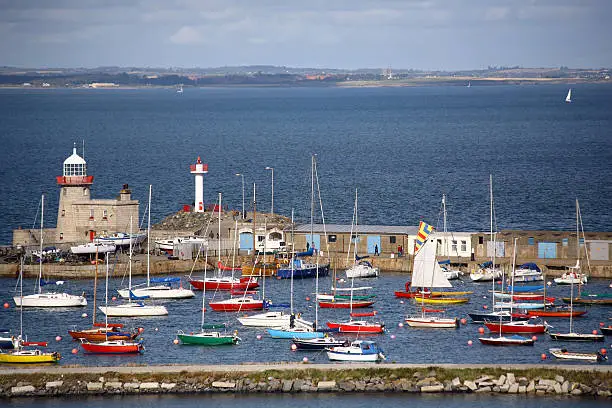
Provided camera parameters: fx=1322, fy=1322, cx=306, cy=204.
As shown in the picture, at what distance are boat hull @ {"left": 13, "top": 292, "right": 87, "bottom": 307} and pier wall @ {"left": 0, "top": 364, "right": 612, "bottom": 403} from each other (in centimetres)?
1369

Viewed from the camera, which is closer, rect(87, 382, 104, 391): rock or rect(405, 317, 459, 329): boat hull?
rect(87, 382, 104, 391): rock

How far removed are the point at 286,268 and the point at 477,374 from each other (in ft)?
72.4

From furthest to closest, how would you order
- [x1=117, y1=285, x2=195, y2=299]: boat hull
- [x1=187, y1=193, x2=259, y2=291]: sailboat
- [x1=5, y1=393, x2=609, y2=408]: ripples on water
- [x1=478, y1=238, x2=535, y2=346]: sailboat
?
[x1=187, y1=193, x2=259, y2=291]: sailboat, [x1=117, y1=285, x2=195, y2=299]: boat hull, [x1=478, y1=238, x2=535, y2=346]: sailboat, [x1=5, y1=393, x2=609, y2=408]: ripples on water

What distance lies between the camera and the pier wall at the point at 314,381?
38.7 m

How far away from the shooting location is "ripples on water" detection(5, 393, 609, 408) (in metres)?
38.4

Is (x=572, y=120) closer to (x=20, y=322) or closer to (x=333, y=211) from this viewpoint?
(x=333, y=211)

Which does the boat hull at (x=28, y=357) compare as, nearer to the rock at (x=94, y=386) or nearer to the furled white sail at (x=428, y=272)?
the rock at (x=94, y=386)

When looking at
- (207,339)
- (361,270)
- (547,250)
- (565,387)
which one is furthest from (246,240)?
(565,387)

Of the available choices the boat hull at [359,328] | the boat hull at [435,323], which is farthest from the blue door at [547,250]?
the boat hull at [359,328]

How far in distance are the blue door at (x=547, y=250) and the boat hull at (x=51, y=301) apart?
2137 cm

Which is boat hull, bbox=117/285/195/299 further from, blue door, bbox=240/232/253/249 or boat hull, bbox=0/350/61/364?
boat hull, bbox=0/350/61/364

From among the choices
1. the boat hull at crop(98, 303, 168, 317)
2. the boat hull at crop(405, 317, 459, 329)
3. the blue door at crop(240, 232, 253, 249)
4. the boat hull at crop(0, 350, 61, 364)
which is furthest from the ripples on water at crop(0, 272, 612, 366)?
the blue door at crop(240, 232, 253, 249)

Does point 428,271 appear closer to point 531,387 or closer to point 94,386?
point 531,387

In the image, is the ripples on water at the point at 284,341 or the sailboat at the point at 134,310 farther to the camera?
the sailboat at the point at 134,310
